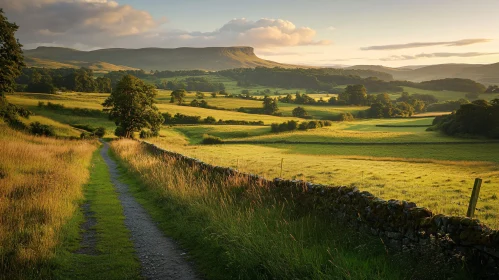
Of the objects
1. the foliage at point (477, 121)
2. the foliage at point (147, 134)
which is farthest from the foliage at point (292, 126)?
the foliage at point (147, 134)

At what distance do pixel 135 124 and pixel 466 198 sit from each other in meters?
52.4

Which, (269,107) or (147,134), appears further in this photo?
(269,107)

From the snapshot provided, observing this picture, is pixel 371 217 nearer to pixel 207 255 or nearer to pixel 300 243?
pixel 300 243

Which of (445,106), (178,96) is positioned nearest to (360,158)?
(178,96)

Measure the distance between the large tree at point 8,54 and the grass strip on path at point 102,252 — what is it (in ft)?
81.3

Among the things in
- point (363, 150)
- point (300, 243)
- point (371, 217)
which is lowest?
point (363, 150)

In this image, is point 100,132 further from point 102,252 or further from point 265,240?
point 265,240

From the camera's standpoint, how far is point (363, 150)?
228ft

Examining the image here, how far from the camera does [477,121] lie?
265 ft

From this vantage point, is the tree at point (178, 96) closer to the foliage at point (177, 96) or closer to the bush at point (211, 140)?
the foliage at point (177, 96)

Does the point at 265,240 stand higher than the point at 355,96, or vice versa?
the point at 355,96

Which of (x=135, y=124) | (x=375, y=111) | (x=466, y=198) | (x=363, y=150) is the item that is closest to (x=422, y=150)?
(x=363, y=150)

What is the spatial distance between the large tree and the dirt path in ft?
85.6

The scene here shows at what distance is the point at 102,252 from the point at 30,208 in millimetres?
3280
